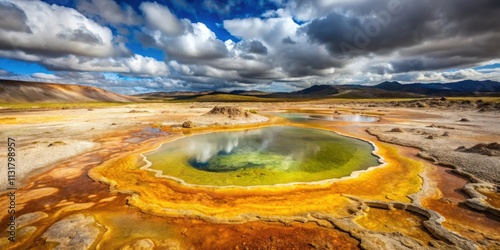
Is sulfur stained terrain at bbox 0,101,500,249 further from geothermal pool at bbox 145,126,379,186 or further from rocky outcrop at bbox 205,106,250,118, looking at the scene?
rocky outcrop at bbox 205,106,250,118

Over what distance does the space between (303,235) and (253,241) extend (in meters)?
1.88

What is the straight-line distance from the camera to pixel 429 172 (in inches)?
604

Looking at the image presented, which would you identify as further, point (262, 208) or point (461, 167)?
point (461, 167)

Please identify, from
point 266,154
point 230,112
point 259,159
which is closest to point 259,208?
point 259,159

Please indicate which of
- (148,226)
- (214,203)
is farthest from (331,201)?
(148,226)

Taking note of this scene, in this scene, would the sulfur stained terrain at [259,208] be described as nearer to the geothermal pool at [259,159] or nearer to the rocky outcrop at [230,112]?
the geothermal pool at [259,159]

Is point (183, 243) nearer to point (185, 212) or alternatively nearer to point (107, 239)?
point (185, 212)

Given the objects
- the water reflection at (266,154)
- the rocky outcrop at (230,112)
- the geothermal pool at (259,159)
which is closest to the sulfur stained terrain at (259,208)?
the geothermal pool at (259,159)

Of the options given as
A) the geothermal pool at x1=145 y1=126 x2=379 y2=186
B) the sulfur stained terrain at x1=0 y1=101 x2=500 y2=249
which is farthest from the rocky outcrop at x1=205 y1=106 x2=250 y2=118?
the sulfur stained terrain at x1=0 y1=101 x2=500 y2=249

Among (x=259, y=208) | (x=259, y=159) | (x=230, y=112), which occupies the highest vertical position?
(x=230, y=112)

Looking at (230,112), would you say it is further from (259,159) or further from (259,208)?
(259,208)

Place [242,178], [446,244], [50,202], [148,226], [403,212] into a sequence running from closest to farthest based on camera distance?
[446,244]
[148,226]
[403,212]
[50,202]
[242,178]

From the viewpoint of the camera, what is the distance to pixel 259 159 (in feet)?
64.3

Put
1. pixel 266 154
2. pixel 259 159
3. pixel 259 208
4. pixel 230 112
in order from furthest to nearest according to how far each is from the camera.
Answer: pixel 230 112 < pixel 266 154 < pixel 259 159 < pixel 259 208
